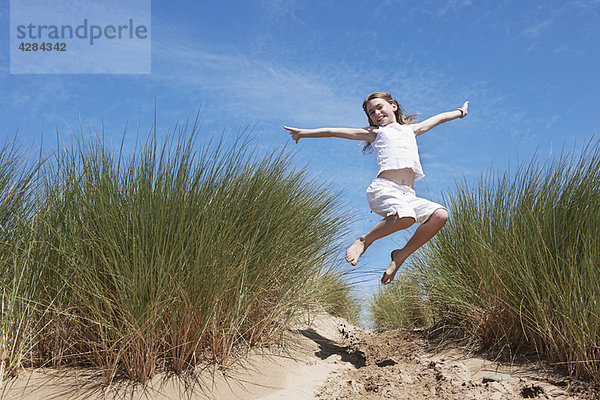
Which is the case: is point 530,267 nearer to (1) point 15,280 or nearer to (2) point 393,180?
(2) point 393,180

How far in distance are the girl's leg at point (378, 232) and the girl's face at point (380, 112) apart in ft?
2.83

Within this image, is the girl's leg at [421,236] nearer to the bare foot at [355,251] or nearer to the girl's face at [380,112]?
the bare foot at [355,251]

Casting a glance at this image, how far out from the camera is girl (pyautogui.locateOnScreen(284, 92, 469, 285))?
3229 millimetres

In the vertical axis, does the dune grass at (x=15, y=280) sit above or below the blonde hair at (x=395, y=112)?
→ below

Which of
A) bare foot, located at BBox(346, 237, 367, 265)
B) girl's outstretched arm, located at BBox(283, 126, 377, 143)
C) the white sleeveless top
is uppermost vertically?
girl's outstretched arm, located at BBox(283, 126, 377, 143)

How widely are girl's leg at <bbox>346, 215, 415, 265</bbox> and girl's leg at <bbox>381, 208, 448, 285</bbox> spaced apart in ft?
0.32

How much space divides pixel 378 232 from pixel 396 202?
0.24 meters

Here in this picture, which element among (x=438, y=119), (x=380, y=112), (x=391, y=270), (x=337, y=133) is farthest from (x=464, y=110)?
(x=391, y=270)

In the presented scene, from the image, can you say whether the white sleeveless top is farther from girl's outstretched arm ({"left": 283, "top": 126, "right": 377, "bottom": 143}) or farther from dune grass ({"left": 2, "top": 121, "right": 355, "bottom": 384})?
dune grass ({"left": 2, "top": 121, "right": 355, "bottom": 384})

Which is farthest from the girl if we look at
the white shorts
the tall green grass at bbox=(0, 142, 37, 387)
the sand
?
the tall green grass at bbox=(0, 142, 37, 387)

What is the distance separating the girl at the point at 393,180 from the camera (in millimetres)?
3229

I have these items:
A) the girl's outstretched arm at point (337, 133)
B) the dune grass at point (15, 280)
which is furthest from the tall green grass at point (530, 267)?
the dune grass at point (15, 280)

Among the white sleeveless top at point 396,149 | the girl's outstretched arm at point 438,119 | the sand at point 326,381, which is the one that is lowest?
the sand at point 326,381

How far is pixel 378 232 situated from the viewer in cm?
330
